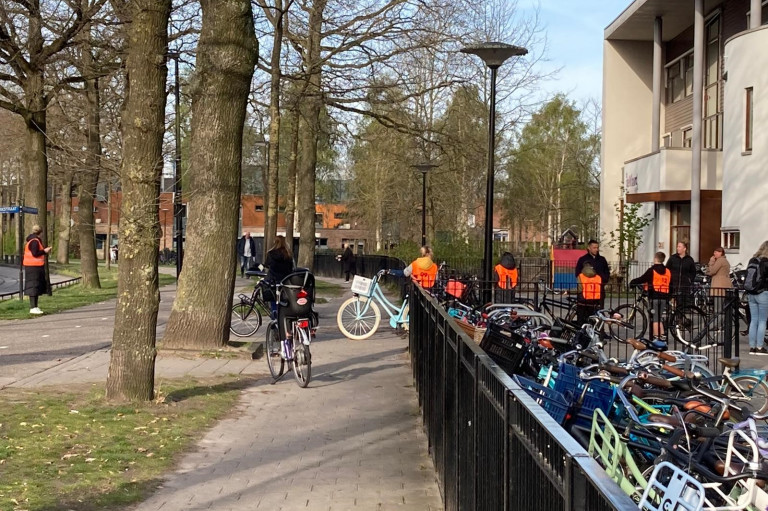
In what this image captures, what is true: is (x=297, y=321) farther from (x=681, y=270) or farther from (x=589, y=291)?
(x=681, y=270)

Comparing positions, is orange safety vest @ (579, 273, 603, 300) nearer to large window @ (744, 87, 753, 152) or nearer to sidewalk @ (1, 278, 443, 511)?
sidewalk @ (1, 278, 443, 511)

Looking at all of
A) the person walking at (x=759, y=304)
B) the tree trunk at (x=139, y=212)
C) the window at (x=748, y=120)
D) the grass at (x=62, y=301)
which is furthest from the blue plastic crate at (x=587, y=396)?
the window at (x=748, y=120)

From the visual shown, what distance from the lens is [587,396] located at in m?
6.19

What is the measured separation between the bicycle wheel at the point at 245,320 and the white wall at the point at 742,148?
1431 cm

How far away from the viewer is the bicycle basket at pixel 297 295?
1114 centimetres

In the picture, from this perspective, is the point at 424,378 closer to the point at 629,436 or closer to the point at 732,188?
the point at 629,436

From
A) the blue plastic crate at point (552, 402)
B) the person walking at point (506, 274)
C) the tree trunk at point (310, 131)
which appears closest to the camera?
the blue plastic crate at point (552, 402)

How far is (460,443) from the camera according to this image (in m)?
5.44

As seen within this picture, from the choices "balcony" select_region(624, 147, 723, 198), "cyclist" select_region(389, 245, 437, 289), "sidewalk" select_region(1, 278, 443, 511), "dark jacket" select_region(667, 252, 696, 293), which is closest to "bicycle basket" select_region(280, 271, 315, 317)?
"sidewalk" select_region(1, 278, 443, 511)

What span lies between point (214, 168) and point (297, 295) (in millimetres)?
2864

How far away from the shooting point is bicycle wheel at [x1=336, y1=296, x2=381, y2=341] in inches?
679

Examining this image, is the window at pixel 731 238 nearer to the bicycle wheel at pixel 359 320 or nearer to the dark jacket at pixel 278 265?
the bicycle wheel at pixel 359 320

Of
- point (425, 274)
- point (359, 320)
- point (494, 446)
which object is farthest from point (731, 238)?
point (494, 446)

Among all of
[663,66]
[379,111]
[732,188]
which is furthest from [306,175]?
[663,66]
